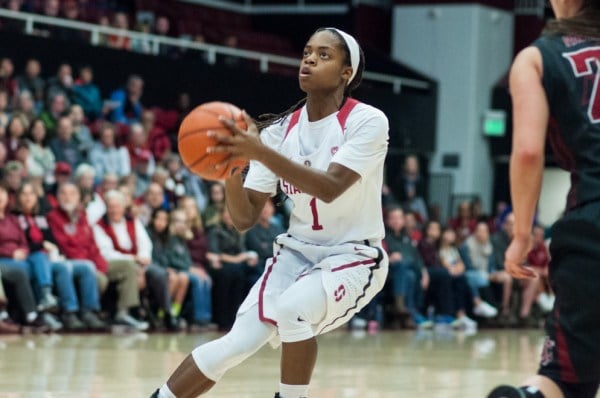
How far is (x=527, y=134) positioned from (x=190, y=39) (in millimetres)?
17017

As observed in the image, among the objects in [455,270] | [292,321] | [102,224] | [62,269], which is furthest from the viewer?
[455,270]

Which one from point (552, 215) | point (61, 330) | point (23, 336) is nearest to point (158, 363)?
point (23, 336)

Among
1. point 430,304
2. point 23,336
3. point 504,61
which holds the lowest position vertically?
point 430,304

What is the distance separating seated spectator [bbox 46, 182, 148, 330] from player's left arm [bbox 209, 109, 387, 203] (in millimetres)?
8199

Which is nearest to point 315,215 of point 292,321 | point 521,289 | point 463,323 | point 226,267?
point 292,321

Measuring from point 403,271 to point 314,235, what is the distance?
1091cm

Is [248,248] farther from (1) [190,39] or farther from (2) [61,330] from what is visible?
(1) [190,39]

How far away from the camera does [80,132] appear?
14688 mm

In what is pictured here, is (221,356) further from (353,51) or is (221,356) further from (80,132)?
(80,132)

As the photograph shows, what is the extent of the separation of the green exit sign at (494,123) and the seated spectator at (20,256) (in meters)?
12.9

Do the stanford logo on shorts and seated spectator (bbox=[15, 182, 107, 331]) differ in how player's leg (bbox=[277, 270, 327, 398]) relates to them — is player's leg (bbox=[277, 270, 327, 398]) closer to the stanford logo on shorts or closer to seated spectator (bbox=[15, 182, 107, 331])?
the stanford logo on shorts

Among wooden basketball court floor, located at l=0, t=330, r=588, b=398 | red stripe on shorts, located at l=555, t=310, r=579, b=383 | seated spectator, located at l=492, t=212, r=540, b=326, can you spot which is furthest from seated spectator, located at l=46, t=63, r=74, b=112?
red stripe on shorts, located at l=555, t=310, r=579, b=383

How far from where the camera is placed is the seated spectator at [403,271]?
16172 mm

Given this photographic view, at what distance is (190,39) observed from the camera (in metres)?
20.3
